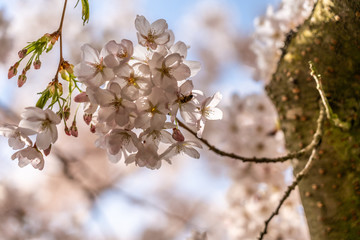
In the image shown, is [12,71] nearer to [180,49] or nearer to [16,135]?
Result: [16,135]

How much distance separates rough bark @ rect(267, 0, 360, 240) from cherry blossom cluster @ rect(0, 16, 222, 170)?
14.5 inches

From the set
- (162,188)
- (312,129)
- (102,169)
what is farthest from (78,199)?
(312,129)

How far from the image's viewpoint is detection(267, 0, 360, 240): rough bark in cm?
74

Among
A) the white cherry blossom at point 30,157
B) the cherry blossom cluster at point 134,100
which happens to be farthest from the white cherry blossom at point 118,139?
the white cherry blossom at point 30,157

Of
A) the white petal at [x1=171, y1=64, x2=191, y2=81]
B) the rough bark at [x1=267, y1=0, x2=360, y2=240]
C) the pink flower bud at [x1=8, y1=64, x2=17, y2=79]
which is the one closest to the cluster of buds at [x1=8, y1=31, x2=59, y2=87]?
the pink flower bud at [x1=8, y1=64, x2=17, y2=79]

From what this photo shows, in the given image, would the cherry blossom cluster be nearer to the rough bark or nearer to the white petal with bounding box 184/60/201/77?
the white petal with bounding box 184/60/201/77

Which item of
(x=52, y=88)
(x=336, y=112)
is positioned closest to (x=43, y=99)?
(x=52, y=88)

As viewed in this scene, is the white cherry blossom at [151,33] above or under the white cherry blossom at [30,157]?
above

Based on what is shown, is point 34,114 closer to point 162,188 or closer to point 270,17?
point 270,17

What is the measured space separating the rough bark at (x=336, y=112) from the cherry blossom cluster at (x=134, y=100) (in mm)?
369

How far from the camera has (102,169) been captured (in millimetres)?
3605

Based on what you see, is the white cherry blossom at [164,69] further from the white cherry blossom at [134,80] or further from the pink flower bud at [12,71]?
the pink flower bud at [12,71]

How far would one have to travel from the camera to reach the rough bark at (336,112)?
737 millimetres

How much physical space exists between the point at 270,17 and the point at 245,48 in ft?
6.59
